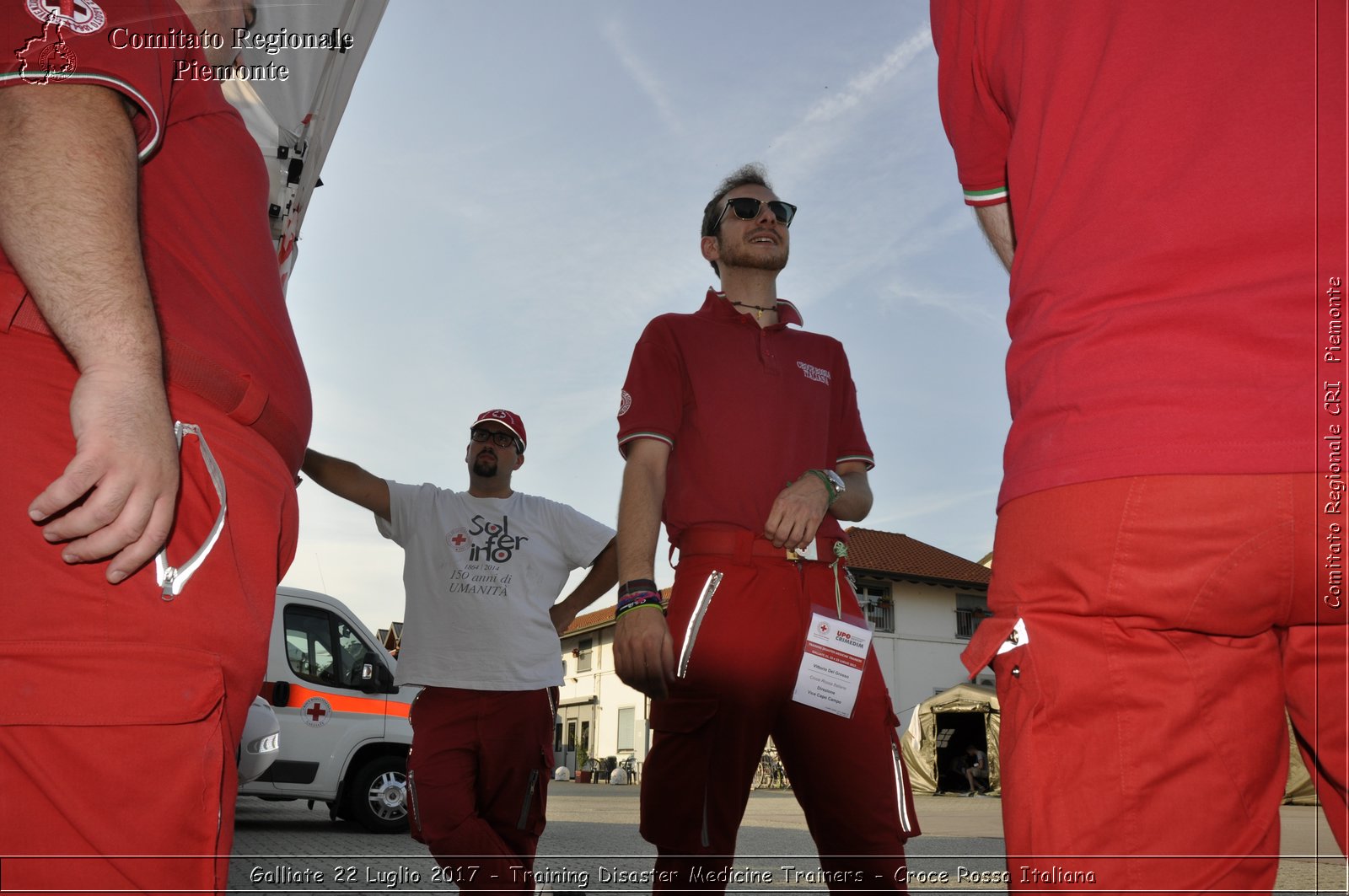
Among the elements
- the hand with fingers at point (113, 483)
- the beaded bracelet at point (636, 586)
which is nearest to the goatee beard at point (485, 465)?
the beaded bracelet at point (636, 586)

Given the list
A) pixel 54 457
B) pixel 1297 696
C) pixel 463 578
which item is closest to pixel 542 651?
pixel 463 578

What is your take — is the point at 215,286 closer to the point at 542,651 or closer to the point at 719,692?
the point at 719,692

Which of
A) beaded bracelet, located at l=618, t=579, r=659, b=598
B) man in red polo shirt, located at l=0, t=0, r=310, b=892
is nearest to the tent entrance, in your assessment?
beaded bracelet, located at l=618, t=579, r=659, b=598

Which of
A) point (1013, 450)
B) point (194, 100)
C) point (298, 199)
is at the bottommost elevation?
point (1013, 450)

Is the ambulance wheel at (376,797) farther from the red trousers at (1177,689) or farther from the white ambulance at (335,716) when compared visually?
the red trousers at (1177,689)

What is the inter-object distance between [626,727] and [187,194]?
47.6 meters

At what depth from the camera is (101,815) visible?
127 cm

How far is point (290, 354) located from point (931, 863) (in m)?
7.19

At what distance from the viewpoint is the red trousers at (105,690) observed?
4.10 ft

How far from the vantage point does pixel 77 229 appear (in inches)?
53.5

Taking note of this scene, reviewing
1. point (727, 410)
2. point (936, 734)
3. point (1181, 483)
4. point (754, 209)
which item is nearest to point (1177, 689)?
point (1181, 483)

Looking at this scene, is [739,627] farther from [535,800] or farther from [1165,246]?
[535,800]

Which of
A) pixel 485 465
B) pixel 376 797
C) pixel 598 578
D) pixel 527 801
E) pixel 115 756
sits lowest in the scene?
pixel 376 797

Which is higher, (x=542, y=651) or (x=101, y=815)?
(x=542, y=651)
